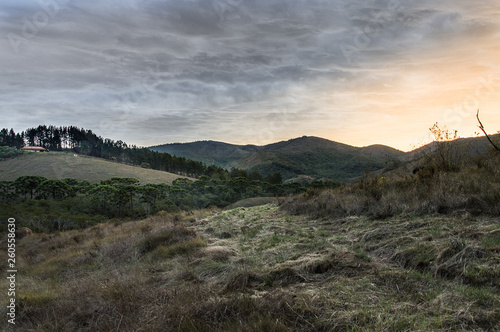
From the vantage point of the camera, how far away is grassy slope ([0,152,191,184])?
60.5 meters

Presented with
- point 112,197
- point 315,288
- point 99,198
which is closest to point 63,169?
point 99,198

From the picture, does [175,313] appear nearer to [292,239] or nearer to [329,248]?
[329,248]

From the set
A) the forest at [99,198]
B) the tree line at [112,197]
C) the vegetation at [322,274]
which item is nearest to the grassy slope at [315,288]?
the vegetation at [322,274]

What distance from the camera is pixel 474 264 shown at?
3.27m

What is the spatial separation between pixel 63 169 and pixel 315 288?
79341 millimetres

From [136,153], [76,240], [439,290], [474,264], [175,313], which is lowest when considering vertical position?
[76,240]

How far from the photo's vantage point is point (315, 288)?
354 centimetres

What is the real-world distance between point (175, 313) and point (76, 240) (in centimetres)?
1282

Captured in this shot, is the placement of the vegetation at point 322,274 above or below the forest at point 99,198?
above

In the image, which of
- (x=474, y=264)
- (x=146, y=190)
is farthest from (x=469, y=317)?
(x=146, y=190)

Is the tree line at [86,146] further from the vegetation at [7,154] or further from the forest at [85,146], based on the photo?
the vegetation at [7,154]

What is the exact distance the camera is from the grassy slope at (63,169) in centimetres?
6053

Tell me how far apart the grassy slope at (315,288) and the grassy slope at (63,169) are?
62927mm

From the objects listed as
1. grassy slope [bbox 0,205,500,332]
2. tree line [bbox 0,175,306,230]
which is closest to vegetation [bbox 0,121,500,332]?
grassy slope [bbox 0,205,500,332]
